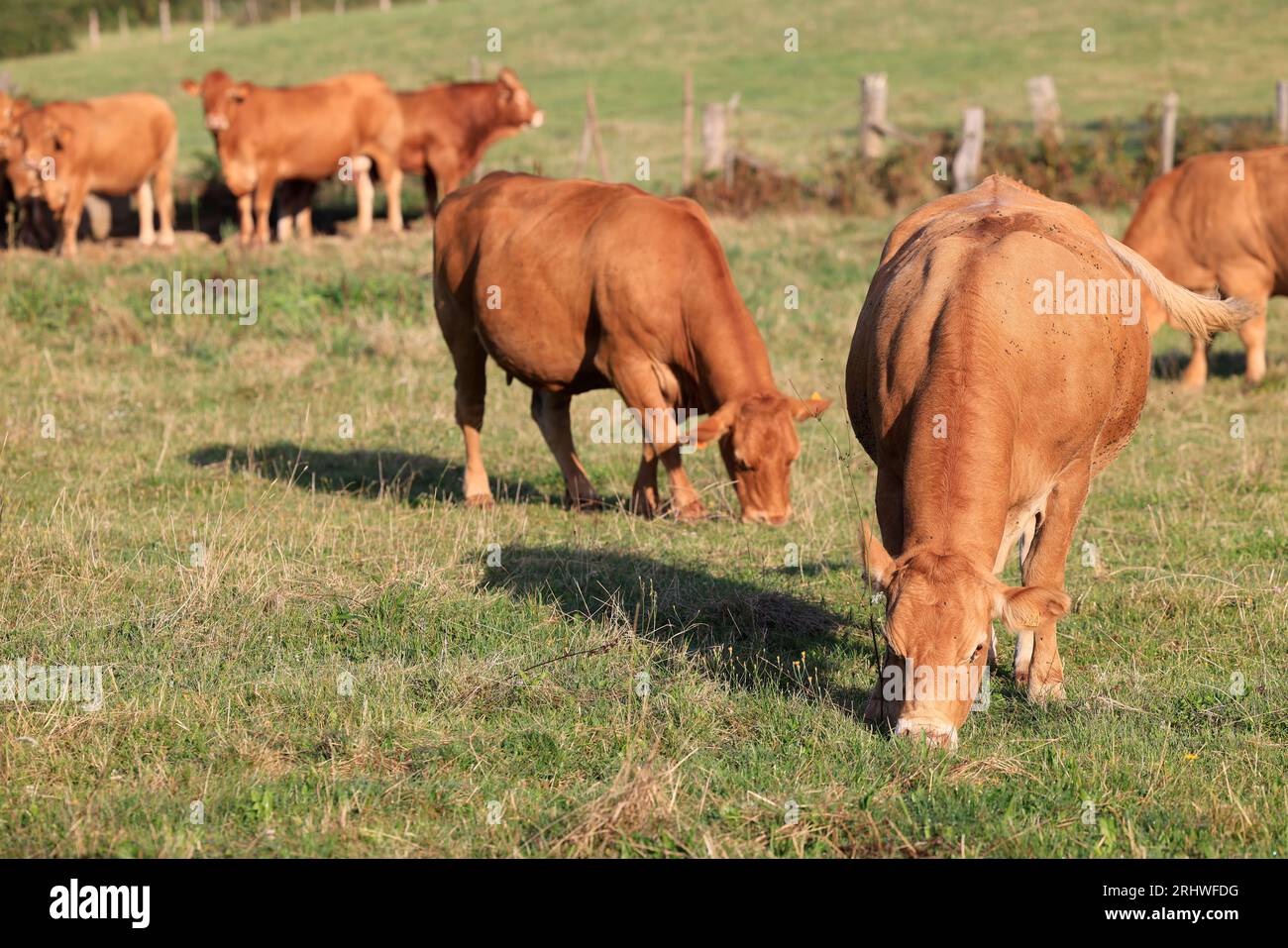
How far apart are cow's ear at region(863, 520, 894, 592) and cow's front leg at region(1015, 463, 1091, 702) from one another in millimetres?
1232

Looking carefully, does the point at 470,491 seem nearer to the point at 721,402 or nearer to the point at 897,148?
the point at 721,402

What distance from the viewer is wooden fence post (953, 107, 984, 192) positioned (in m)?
20.6

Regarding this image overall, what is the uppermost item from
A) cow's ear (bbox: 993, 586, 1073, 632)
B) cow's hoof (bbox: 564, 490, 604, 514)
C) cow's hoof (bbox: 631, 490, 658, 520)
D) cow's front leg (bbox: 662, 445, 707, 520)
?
cow's ear (bbox: 993, 586, 1073, 632)

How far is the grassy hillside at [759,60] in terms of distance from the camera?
3384 cm

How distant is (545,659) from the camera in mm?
6289

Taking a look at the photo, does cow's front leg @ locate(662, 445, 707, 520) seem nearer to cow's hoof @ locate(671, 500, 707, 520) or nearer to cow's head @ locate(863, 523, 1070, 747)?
cow's hoof @ locate(671, 500, 707, 520)

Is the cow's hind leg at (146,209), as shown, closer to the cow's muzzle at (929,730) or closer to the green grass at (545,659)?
the green grass at (545,659)

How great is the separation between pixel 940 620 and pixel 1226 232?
954cm

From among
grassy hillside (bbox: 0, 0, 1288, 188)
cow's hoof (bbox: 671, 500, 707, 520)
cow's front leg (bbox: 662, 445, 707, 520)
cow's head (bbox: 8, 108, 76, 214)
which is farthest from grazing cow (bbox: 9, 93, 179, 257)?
cow's hoof (bbox: 671, 500, 707, 520)

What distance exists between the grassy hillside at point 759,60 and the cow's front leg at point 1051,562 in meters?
19.7

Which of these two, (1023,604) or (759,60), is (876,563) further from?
(759,60)

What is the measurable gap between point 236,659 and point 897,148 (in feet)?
59.3

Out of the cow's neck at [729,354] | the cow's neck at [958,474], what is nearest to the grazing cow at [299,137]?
the cow's neck at [729,354]

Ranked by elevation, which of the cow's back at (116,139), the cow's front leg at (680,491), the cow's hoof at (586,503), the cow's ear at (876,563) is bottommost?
the cow's hoof at (586,503)
